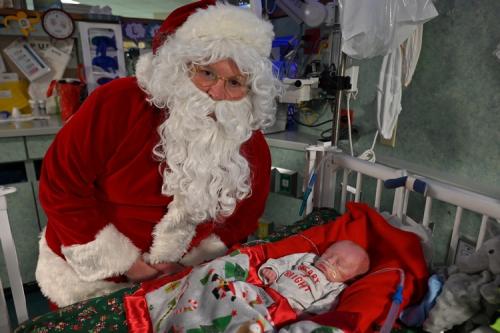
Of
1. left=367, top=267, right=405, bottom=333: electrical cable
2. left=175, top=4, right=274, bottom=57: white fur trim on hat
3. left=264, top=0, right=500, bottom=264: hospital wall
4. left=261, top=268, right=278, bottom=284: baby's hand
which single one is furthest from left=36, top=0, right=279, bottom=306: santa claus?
left=264, top=0, right=500, bottom=264: hospital wall

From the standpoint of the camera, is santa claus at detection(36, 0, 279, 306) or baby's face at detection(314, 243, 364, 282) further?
baby's face at detection(314, 243, 364, 282)

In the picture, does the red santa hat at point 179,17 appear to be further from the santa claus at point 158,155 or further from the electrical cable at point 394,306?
the electrical cable at point 394,306

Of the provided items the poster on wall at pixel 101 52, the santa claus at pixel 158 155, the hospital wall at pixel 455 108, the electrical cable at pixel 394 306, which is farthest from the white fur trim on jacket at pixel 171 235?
the poster on wall at pixel 101 52

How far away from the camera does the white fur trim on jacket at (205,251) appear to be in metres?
1.20

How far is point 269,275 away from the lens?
1.05 metres

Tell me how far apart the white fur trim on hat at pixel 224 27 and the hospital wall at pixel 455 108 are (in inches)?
30.4

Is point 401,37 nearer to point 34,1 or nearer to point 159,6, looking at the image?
point 34,1

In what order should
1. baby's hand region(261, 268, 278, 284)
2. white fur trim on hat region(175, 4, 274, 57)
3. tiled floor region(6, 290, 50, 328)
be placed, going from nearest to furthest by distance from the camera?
white fur trim on hat region(175, 4, 274, 57) < baby's hand region(261, 268, 278, 284) < tiled floor region(6, 290, 50, 328)

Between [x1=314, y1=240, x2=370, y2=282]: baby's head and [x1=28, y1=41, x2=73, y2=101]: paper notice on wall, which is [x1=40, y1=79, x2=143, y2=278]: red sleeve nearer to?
[x1=314, y1=240, x2=370, y2=282]: baby's head

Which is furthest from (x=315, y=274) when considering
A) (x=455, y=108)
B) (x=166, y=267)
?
(x=455, y=108)

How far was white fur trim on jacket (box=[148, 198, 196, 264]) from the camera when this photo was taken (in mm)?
1056

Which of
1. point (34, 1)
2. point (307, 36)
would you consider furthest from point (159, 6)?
point (307, 36)

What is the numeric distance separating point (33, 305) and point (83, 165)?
1234mm

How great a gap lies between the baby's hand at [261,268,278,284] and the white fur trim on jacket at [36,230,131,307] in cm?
53
